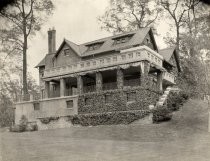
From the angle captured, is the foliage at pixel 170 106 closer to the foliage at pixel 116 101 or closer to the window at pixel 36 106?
the foliage at pixel 116 101

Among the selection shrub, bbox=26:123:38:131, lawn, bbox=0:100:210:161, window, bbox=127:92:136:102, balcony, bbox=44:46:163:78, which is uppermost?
balcony, bbox=44:46:163:78

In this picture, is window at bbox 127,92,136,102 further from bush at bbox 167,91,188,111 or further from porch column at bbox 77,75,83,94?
porch column at bbox 77,75,83,94

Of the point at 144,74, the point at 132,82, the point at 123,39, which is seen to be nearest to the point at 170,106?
the point at 144,74

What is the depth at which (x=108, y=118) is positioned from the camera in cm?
2633

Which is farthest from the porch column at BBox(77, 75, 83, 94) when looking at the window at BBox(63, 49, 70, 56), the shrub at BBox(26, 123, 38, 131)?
the shrub at BBox(26, 123, 38, 131)

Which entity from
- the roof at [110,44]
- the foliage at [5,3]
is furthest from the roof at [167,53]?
the foliage at [5,3]

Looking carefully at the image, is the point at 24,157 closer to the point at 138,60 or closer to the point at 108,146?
the point at 108,146

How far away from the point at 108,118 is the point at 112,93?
2266 millimetres

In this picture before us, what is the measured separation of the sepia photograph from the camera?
16.5 m

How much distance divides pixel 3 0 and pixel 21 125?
2000cm

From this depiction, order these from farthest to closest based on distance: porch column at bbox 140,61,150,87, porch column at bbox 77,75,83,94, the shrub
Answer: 1. porch column at bbox 77,75,83,94
2. the shrub
3. porch column at bbox 140,61,150,87

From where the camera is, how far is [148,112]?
82.7ft

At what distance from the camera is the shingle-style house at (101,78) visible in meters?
27.4

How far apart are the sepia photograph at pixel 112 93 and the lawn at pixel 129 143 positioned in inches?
1.6
